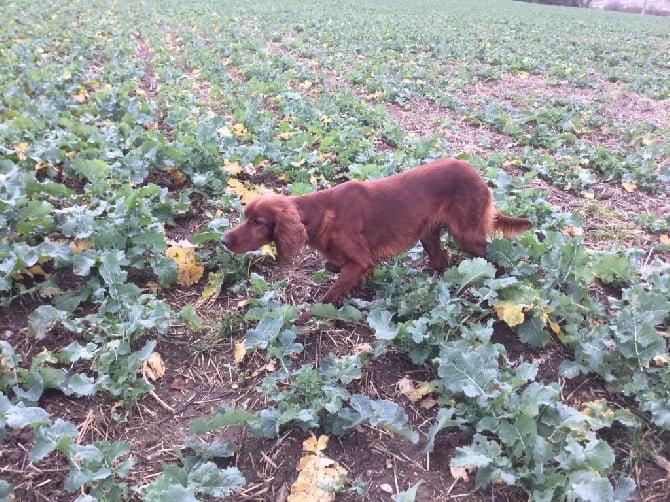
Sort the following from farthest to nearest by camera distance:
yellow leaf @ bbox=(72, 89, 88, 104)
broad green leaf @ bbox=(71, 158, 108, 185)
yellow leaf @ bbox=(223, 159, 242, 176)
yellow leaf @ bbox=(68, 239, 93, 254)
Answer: yellow leaf @ bbox=(72, 89, 88, 104), yellow leaf @ bbox=(223, 159, 242, 176), broad green leaf @ bbox=(71, 158, 108, 185), yellow leaf @ bbox=(68, 239, 93, 254)

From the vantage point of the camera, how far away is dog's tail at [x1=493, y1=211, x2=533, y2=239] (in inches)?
148

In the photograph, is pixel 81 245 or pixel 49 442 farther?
pixel 81 245

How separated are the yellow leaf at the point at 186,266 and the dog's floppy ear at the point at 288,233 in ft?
2.90

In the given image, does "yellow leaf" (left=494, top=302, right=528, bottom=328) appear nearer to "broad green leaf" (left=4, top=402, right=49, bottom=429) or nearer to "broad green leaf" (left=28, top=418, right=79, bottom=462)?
"broad green leaf" (left=28, top=418, right=79, bottom=462)

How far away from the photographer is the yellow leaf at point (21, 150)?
483cm

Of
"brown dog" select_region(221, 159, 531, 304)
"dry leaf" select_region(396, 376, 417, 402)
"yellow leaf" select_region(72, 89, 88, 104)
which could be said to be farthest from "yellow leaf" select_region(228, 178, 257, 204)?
"yellow leaf" select_region(72, 89, 88, 104)

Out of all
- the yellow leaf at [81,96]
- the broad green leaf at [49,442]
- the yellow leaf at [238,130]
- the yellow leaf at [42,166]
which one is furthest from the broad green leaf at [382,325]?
the yellow leaf at [81,96]

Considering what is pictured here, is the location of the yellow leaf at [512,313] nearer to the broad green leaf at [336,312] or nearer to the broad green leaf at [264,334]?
the broad green leaf at [336,312]

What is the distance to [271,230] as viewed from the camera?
10.8 ft

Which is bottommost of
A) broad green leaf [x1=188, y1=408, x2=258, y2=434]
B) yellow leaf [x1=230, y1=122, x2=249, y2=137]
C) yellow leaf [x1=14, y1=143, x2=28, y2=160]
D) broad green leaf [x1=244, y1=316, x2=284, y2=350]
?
broad green leaf [x1=188, y1=408, x2=258, y2=434]

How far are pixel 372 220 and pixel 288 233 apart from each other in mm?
677

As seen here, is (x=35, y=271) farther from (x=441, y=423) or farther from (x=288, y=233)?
(x=441, y=423)

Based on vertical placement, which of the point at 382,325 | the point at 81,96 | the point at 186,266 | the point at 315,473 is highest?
the point at 81,96

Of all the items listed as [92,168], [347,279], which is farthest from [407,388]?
[92,168]
